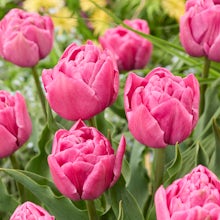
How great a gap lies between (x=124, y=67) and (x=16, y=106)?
365mm

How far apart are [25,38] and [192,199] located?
43 cm

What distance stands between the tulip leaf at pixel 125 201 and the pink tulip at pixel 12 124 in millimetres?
120

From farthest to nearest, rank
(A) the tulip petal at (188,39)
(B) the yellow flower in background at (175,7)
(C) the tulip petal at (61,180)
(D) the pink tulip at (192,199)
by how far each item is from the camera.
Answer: (B) the yellow flower in background at (175,7), (A) the tulip petal at (188,39), (C) the tulip petal at (61,180), (D) the pink tulip at (192,199)

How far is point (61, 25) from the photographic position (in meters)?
1.82

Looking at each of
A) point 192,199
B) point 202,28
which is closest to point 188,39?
point 202,28

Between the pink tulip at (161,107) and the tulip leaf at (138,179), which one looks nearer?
the pink tulip at (161,107)

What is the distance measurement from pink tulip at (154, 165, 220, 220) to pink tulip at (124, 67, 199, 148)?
0.10m

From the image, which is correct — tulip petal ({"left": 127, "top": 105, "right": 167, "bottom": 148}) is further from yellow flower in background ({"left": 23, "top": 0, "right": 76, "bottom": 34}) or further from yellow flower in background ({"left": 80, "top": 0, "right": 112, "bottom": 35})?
yellow flower in background ({"left": 80, "top": 0, "right": 112, "bottom": 35})

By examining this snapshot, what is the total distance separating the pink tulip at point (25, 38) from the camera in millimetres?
876

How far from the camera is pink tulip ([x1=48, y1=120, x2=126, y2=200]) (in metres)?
0.62

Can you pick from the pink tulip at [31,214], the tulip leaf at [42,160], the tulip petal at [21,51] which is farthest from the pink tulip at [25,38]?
the pink tulip at [31,214]

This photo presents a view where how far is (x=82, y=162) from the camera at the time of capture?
615 millimetres

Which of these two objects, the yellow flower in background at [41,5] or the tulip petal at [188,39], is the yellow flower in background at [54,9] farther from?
the tulip petal at [188,39]

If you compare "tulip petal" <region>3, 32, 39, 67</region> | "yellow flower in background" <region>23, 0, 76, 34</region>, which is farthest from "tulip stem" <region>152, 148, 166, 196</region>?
"yellow flower in background" <region>23, 0, 76, 34</region>
